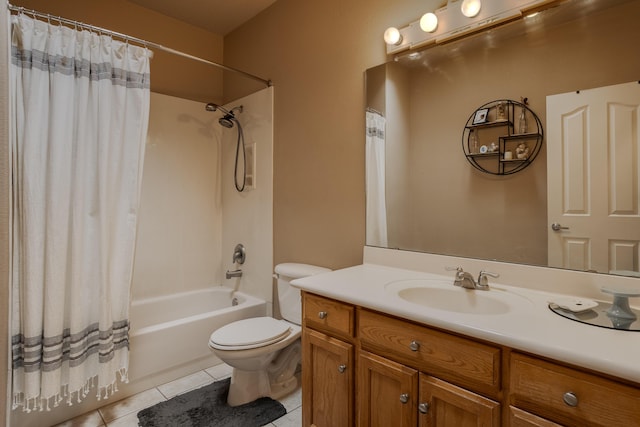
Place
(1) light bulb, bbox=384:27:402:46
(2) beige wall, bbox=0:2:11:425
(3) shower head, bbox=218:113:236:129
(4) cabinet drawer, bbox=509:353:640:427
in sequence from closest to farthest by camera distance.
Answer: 1. (2) beige wall, bbox=0:2:11:425
2. (4) cabinet drawer, bbox=509:353:640:427
3. (1) light bulb, bbox=384:27:402:46
4. (3) shower head, bbox=218:113:236:129

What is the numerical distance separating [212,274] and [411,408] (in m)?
2.33

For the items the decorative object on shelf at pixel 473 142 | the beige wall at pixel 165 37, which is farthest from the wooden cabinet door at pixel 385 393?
the beige wall at pixel 165 37

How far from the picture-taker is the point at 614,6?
3.87ft

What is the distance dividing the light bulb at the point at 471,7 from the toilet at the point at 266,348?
5.06 ft

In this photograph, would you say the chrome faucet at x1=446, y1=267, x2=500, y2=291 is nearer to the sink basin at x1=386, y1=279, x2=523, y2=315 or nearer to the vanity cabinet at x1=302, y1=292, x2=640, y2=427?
the sink basin at x1=386, y1=279, x2=523, y2=315

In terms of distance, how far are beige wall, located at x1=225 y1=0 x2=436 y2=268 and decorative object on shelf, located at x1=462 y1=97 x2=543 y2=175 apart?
61cm

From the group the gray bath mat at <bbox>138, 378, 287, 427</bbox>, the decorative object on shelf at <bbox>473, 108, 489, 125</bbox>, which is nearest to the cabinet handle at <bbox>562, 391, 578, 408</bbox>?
the decorative object on shelf at <bbox>473, 108, 489, 125</bbox>

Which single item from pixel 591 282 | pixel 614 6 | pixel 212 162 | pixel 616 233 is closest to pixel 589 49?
pixel 614 6

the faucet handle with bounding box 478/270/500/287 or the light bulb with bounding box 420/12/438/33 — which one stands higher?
the light bulb with bounding box 420/12/438/33

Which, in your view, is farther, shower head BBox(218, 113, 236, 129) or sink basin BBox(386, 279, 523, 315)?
shower head BBox(218, 113, 236, 129)

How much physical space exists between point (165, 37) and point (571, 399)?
10.8 feet

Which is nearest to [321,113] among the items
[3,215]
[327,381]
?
[327,381]

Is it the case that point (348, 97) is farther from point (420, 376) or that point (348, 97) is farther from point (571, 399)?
point (571, 399)

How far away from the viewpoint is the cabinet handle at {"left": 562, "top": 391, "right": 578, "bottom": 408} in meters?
0.80
